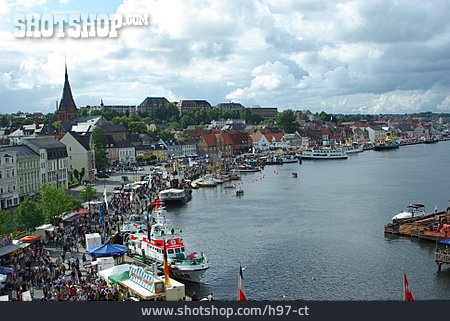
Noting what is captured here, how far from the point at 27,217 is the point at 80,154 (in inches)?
1150

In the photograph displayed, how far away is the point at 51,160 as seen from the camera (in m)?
46.7

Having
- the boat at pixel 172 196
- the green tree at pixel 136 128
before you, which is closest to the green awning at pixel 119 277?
the boat at pixel 172 196

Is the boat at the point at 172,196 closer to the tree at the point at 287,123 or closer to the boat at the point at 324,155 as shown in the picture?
the boat at the point at 324,155

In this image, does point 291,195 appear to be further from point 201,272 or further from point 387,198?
point 201,272

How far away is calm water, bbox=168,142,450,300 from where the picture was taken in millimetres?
22094

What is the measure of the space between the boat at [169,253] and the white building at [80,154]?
29.2 m

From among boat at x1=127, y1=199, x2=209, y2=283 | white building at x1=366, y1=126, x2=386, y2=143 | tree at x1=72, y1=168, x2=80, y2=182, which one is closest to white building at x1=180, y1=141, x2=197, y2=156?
tree at x1=72, y1=168, x2=80, y2=182

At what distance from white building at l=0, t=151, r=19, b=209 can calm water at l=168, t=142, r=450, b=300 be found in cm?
1072

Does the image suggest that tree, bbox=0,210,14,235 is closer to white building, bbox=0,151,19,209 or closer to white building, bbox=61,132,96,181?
white building, bbox=0,151,19,209

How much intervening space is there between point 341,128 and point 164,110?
47.4 metres

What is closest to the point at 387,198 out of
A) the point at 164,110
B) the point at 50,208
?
the point at 50,208

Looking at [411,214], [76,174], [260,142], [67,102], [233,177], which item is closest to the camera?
[411,214]

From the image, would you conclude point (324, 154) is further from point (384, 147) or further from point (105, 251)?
point (105, 251)

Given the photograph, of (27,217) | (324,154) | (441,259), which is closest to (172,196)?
(27,217)
